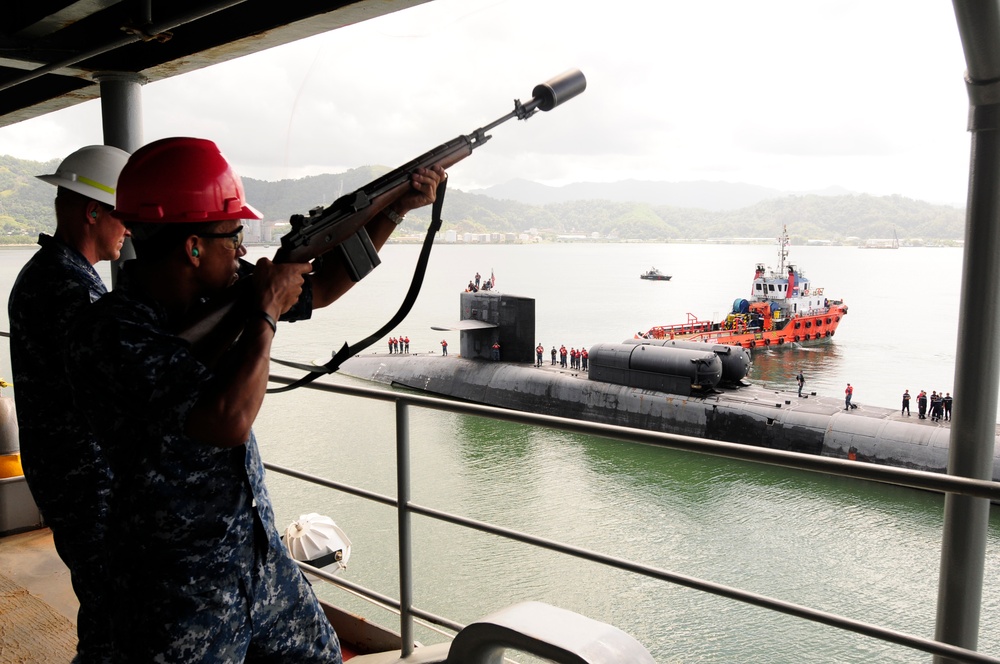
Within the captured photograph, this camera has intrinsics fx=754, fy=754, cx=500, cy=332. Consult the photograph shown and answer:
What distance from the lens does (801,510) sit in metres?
13.0

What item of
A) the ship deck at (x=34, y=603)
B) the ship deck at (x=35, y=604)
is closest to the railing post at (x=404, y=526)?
the ship deck at (x=35, y=604)

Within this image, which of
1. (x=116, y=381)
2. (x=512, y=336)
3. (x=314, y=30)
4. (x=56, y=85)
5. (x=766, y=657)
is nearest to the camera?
(x=116, y=381)

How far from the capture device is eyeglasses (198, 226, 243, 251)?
1152mm

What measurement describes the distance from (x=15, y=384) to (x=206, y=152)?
652 millimetres

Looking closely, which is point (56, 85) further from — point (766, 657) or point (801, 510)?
point (801, 510)

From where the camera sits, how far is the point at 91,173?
1.71 m

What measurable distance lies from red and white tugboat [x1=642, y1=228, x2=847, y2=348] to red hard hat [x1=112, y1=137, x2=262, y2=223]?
23.3m

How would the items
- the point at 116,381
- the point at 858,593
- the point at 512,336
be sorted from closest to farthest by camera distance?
the point at 116,381 → the point at 858,593 → the point at 512,336

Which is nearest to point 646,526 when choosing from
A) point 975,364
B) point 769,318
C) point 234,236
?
point 975,364

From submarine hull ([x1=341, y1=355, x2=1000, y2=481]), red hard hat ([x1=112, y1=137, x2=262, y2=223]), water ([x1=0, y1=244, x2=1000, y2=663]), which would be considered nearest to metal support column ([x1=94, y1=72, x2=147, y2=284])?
water ([x1=0, y1=244, x2=1000, y2=663])

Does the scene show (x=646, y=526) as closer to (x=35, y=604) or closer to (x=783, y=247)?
(x=35, y=604)

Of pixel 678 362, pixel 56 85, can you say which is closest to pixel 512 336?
pixel 678 362

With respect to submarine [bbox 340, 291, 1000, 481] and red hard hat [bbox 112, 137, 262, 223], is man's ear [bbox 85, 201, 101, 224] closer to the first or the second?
red hard hat [bbox 112, 137, 262, 223]

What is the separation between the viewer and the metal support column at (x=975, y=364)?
1441 mm
